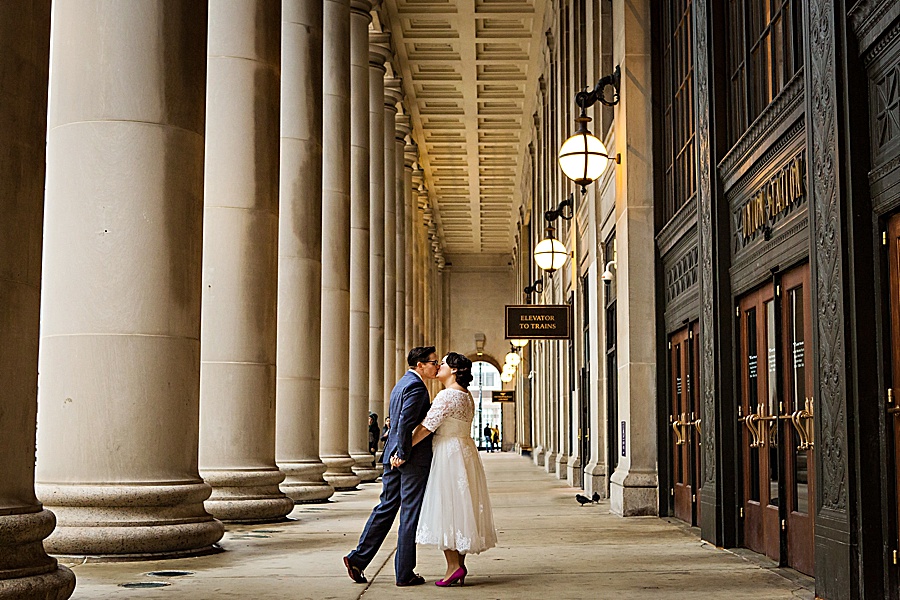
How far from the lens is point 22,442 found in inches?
268

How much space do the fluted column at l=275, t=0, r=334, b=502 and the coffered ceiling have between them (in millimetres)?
15189

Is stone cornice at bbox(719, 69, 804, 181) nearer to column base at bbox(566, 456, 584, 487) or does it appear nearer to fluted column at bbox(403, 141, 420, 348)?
column base at bbox(566, 456, 584, 487)

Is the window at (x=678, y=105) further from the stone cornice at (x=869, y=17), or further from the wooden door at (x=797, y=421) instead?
the stone cornice at (x=869, y=17)

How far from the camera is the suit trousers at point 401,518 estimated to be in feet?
30.6

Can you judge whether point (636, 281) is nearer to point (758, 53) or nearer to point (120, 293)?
point (758, 53)

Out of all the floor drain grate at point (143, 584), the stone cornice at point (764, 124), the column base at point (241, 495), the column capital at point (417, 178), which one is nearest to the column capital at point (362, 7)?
the column base at point (241, 495)

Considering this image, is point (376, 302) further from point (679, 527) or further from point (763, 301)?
point (763, 301)

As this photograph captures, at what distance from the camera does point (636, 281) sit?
650 inches

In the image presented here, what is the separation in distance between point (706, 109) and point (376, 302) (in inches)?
872

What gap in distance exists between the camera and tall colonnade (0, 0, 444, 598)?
22.7 feet

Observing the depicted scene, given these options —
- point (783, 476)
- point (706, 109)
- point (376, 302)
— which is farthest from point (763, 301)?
point (376, 302)

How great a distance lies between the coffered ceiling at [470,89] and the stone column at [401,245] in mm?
1251

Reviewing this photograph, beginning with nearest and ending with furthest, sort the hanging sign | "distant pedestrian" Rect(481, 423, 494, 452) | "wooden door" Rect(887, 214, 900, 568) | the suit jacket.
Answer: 1. "wooden door" Rect(887, 214, 900, 568)
2. the suit jacket
3. the hanging sign
4. "distant pedestrian" Rect(481, 423, 494, 452)

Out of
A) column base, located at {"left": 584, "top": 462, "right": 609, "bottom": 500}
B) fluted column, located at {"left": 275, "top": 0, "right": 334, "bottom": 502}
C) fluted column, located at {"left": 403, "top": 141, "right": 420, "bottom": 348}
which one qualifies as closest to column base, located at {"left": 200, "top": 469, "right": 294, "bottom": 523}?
fluted column, located at {"left": 275, "top": 0, "right": 334, "bottom": 502}
